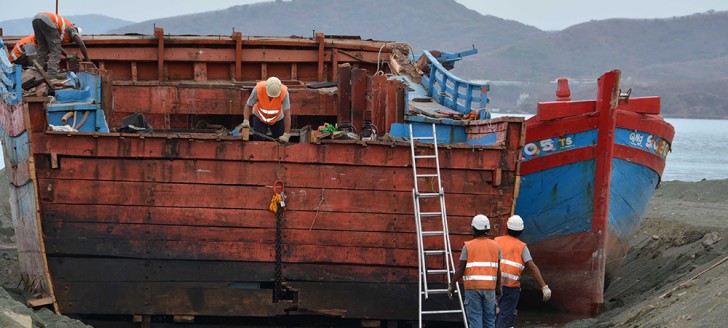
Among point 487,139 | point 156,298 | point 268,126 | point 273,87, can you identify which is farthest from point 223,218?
point 487,139

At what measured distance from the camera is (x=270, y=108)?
43.5ft

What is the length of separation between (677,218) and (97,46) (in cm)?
1017

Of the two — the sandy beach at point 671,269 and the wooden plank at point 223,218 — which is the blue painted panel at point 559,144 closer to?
the sandy beach at point 671,269

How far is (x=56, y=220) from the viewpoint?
11969mm

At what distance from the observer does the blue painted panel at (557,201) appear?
48.1 feet

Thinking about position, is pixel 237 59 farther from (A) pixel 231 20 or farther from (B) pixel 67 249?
(A) pixel 231 20

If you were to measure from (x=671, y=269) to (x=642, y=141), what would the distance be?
1889 millimetres

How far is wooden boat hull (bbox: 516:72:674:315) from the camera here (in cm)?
1455

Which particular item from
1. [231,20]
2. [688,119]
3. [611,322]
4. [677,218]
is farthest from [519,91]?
[611,322]

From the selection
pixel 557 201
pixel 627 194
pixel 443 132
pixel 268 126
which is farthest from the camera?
pixel 627 194

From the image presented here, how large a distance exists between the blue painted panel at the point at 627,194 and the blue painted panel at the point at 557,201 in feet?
1.31

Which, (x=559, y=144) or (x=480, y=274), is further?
(x=559, y=144)

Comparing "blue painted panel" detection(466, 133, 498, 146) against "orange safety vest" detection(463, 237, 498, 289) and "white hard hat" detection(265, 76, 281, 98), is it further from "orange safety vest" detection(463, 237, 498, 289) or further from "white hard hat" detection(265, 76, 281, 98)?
"white hard hat" detection(265, 76, 281, 98)

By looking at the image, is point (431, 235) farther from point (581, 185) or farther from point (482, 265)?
point (581, 185)
